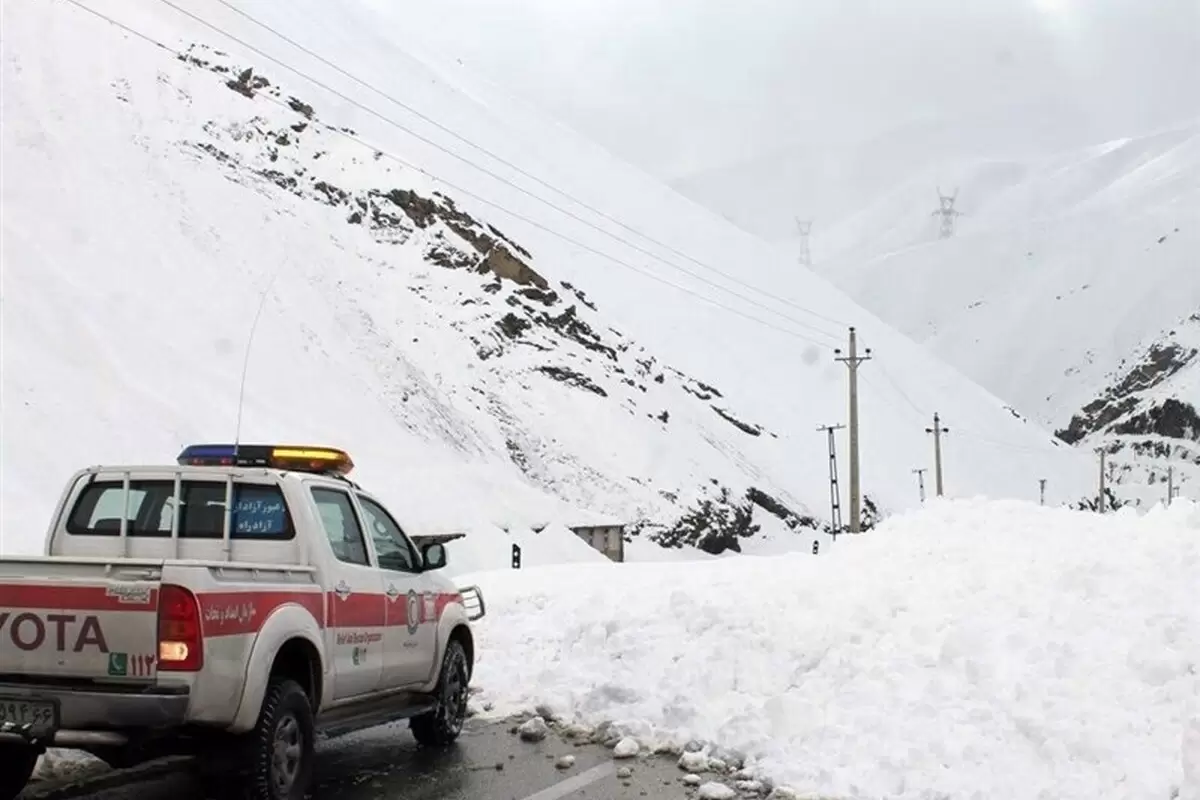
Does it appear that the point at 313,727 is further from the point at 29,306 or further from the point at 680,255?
the point at 680,255

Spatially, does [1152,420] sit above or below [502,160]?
below

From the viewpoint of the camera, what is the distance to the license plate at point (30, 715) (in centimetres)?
556

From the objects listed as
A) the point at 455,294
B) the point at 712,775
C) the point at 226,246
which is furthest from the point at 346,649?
the point at 455,294

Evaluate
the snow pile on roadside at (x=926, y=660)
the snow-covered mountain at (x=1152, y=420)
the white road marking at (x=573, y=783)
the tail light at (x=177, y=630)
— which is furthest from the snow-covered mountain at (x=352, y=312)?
the snow-covered mountain at (x=1152, y=420)

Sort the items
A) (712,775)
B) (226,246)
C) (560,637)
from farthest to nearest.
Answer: (226,246) → (560,637) → (712,775)

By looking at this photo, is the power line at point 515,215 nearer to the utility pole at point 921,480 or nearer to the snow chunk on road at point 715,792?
the utility pole at point 921,480

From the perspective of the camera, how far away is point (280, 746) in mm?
6176

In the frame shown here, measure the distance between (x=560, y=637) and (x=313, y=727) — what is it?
4.60 meters

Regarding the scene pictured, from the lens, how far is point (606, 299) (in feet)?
265

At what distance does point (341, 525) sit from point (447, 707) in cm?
183

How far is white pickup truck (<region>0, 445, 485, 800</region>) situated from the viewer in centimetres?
557

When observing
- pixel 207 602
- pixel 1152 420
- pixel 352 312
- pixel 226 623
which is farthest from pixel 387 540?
pixel 1152 420

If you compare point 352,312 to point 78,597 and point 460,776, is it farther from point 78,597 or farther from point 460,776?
point 78,597

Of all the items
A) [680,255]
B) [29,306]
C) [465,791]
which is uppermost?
[680,255]
